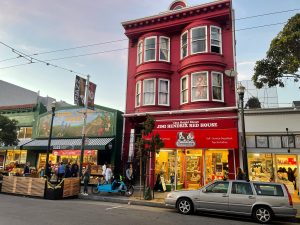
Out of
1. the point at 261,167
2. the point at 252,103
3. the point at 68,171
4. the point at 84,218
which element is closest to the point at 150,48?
the point at 252,103

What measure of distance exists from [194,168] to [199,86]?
227 inches

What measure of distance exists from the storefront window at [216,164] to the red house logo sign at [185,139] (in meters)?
1.29

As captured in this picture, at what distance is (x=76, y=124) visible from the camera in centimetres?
2361

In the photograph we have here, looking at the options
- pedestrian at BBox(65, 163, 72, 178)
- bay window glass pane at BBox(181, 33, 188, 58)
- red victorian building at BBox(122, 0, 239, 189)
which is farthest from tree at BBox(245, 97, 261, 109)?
pedestrian at BBox(65, 163, 72, 178)

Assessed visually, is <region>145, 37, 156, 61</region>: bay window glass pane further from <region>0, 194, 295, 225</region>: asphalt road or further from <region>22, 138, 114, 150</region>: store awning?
<region>0, 194, 295, 225</region>: asphalt road

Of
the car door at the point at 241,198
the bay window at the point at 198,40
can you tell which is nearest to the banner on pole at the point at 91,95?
the bay window at the point at 198,40

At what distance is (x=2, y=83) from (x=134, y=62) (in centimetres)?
2245

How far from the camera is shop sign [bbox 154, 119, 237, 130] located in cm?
1800

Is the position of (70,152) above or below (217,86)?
below

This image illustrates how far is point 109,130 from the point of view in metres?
21.8

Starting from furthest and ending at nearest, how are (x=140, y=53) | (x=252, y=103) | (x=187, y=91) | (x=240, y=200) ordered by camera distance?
(x=252, y=103)
(x=140, y=53)
(x=187, y=91)
(x=240, y=200)

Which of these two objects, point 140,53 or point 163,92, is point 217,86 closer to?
point 163,92

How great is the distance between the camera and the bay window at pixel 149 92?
20.8 m

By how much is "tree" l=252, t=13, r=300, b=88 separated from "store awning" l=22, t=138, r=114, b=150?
11.9m
